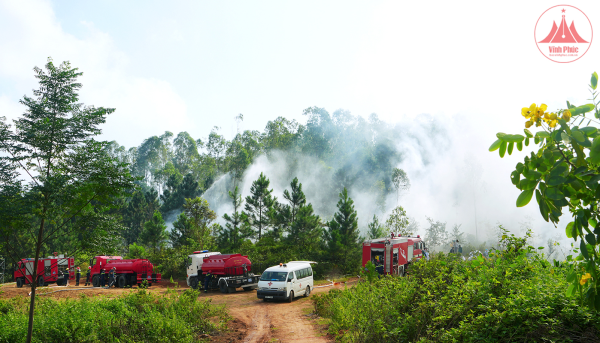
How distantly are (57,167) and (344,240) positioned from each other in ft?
80.2

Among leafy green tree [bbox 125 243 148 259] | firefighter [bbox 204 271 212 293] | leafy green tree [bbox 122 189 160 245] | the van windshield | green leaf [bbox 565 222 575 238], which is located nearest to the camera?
green leaf [bbox 565 222 575 238]

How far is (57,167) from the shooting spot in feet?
28.4

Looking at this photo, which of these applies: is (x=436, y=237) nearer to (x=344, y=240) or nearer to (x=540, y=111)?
(x=344, y=240)

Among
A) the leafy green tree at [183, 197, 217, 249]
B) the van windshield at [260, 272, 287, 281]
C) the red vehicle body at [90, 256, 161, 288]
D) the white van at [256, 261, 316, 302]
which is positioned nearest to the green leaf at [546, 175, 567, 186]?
the white van at [256, 261, 316, 302]

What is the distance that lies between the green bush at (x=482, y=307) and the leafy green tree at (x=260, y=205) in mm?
25443

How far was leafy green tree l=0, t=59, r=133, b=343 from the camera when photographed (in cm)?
824

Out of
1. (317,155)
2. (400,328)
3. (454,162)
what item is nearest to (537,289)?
(400,328)

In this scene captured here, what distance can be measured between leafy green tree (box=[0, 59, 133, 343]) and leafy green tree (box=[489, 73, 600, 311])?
28.9 ft

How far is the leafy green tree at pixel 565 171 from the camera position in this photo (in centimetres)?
206

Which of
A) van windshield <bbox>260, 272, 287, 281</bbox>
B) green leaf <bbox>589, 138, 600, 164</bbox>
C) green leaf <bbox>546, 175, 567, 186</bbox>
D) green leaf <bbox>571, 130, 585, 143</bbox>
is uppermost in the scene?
green leaf <bbox>571, 130, 585, 143</bbox>

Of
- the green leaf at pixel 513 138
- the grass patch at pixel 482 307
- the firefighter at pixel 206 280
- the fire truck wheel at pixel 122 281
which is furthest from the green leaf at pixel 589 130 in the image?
the fire truck wheel at pixel 122 281

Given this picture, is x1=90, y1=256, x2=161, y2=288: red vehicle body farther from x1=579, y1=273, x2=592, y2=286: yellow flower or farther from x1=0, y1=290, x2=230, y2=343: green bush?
x1=579, y1=273, x2=592, y2=286: yellow flower

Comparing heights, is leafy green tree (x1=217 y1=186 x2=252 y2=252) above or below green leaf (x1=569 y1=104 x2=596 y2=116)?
below

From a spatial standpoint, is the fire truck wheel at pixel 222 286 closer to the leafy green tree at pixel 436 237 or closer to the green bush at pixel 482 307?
the green bush at pixel 482 307
